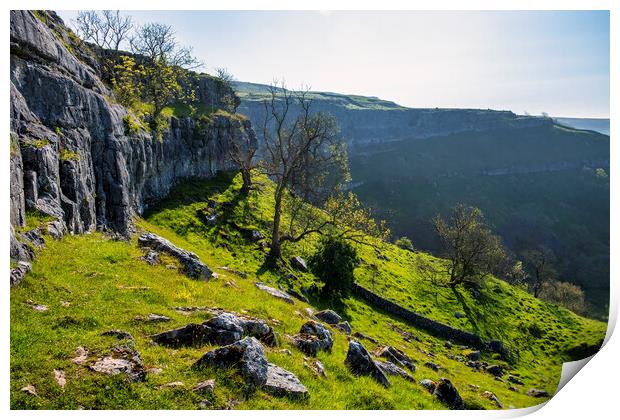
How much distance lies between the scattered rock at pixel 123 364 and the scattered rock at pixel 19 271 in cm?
552

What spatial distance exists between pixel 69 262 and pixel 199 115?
156ft

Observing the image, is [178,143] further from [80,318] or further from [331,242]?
[80,318]

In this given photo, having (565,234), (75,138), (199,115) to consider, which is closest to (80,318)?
(75,138)

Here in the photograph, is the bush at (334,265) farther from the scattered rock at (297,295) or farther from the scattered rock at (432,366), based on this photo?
the scattered rock at (432,366)

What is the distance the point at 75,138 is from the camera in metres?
22.0

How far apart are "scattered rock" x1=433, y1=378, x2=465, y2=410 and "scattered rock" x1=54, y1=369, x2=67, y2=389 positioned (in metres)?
13.7

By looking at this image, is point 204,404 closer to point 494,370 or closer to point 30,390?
point 30,390

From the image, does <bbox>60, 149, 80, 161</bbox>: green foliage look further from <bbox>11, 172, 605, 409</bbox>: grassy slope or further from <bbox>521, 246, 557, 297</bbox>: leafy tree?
<bbox>521, 246, 557, 297</bbox>: leafy tree

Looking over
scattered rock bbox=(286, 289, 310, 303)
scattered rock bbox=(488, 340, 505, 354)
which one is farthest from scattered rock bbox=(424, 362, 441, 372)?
scattered rock bbox=(488, 340, 505, 354)

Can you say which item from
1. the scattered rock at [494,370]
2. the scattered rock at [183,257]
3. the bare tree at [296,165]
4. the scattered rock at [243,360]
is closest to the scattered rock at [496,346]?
the scattered rock at [494,370]

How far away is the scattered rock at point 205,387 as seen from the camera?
33.8 ft

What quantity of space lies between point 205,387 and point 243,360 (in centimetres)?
131

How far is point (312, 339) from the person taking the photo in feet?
52.1

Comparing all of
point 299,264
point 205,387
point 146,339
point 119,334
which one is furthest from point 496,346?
point 119,334
